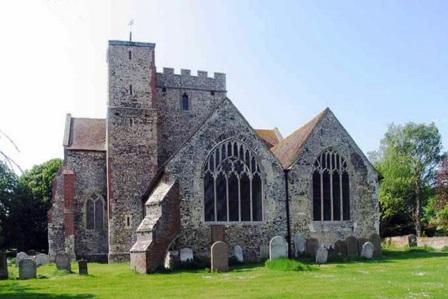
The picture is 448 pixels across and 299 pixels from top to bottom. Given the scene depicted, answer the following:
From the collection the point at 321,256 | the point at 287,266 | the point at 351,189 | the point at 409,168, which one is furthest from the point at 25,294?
the point at 409,168

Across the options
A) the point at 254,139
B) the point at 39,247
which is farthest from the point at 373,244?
the point at 39,247

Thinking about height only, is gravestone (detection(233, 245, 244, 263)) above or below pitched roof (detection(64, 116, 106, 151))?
below

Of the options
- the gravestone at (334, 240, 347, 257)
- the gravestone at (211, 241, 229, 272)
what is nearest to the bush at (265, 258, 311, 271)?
the gravestone at (211, 241, 229, 272)

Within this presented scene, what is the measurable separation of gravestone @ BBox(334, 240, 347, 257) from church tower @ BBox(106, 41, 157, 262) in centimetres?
1129

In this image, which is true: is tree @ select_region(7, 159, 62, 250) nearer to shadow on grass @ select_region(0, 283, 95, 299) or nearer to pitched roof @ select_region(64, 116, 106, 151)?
pitched roof @ select_region(64, 116, 106, 151)

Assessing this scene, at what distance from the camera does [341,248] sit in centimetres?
2642

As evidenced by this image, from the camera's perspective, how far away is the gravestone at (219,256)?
22.2 meters

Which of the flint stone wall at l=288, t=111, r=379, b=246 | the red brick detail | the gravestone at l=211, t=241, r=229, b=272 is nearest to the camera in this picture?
the gravestone at l=211, t=241, r=229, b=272

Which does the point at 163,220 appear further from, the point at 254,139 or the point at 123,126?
the point at 123,126

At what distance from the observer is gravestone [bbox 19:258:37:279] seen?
22.7m

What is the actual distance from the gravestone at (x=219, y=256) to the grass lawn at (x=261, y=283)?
1.50 feet

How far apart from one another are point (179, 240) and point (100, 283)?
759cm

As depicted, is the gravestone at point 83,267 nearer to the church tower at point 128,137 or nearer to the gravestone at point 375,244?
the church tower at point 128,137

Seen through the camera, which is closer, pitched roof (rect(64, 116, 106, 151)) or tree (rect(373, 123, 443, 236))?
pitched roof (rect(64, 116, 106, 151))
